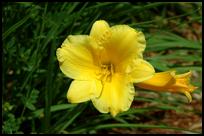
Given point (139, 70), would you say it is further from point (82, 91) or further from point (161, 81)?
point (82, 91)

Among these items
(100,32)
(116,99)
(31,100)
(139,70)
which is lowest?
(31,100)

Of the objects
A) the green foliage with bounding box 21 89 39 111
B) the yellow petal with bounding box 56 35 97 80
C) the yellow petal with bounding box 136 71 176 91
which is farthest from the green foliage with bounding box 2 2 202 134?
the yellow petal with bounding box 136 71 176 91

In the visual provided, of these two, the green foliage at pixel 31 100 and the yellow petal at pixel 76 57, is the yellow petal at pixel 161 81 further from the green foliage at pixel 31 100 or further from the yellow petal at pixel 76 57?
the green foliage at pixel 31 100

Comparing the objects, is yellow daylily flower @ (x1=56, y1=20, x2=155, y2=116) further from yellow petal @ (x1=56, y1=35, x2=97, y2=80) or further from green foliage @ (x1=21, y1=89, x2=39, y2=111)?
green foliage @ (x1=21, y1=89, x2=39, y2=111)

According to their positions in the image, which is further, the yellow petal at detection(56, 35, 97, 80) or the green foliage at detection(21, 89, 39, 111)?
the green foliage at detection(21, 89, 39, 111)

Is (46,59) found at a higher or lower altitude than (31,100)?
higher

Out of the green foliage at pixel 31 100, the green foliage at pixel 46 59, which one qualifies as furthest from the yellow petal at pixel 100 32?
the green foliage at pixel 31 100

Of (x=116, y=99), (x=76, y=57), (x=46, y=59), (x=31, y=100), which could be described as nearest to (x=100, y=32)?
(x=76, y=57)
